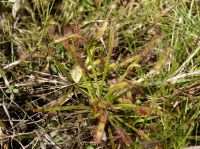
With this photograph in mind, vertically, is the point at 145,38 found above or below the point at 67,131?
above

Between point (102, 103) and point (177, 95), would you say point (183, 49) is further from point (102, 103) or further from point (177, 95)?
point (102, 103)

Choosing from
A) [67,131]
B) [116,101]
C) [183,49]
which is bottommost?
[67,131]

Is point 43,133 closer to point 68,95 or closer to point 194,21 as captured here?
point 68,95

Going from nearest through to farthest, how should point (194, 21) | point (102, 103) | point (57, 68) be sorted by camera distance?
point (102, 103) < point (57, 68) < point (194, 21)

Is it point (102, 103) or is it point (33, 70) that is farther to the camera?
point (33, 70)

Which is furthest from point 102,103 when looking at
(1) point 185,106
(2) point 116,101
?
(1) point 185,106

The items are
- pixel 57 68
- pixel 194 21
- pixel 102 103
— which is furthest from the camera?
pixel 194 21

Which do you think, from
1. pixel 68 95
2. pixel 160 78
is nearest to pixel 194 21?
pixel 160 78
